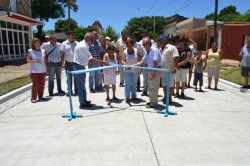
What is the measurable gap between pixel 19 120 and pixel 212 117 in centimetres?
428

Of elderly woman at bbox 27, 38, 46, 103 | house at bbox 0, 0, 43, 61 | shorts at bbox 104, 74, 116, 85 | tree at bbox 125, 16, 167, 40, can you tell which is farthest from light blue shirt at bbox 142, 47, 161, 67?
tree at bbox 125, 16, 167, 40

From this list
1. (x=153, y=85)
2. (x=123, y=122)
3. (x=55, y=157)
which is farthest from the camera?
(x=153, y=85)

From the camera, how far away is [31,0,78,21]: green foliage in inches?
1476

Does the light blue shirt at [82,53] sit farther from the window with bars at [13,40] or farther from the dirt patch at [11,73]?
the window with bars at [13,40]

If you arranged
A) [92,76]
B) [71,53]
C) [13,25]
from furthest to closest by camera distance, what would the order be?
[13,25]
[92,76]
[71,53]

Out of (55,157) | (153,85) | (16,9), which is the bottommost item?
(55,157)

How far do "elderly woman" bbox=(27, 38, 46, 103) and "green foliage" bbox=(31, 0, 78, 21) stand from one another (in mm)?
32756

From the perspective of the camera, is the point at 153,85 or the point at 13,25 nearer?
the point at 153,85

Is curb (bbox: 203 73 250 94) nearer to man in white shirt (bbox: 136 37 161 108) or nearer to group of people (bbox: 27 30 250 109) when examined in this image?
group of people (bbox: 27 30 250 109)

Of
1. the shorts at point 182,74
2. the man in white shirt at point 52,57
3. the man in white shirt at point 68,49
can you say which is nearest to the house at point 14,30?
the man in white shirt at point 52,57

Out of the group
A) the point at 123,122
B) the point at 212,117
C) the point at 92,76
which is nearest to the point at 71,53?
the point at 92,76

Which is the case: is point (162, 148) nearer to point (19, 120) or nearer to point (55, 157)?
point (55, 157)

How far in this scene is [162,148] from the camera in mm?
4184

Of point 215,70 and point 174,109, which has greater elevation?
point 215,70
